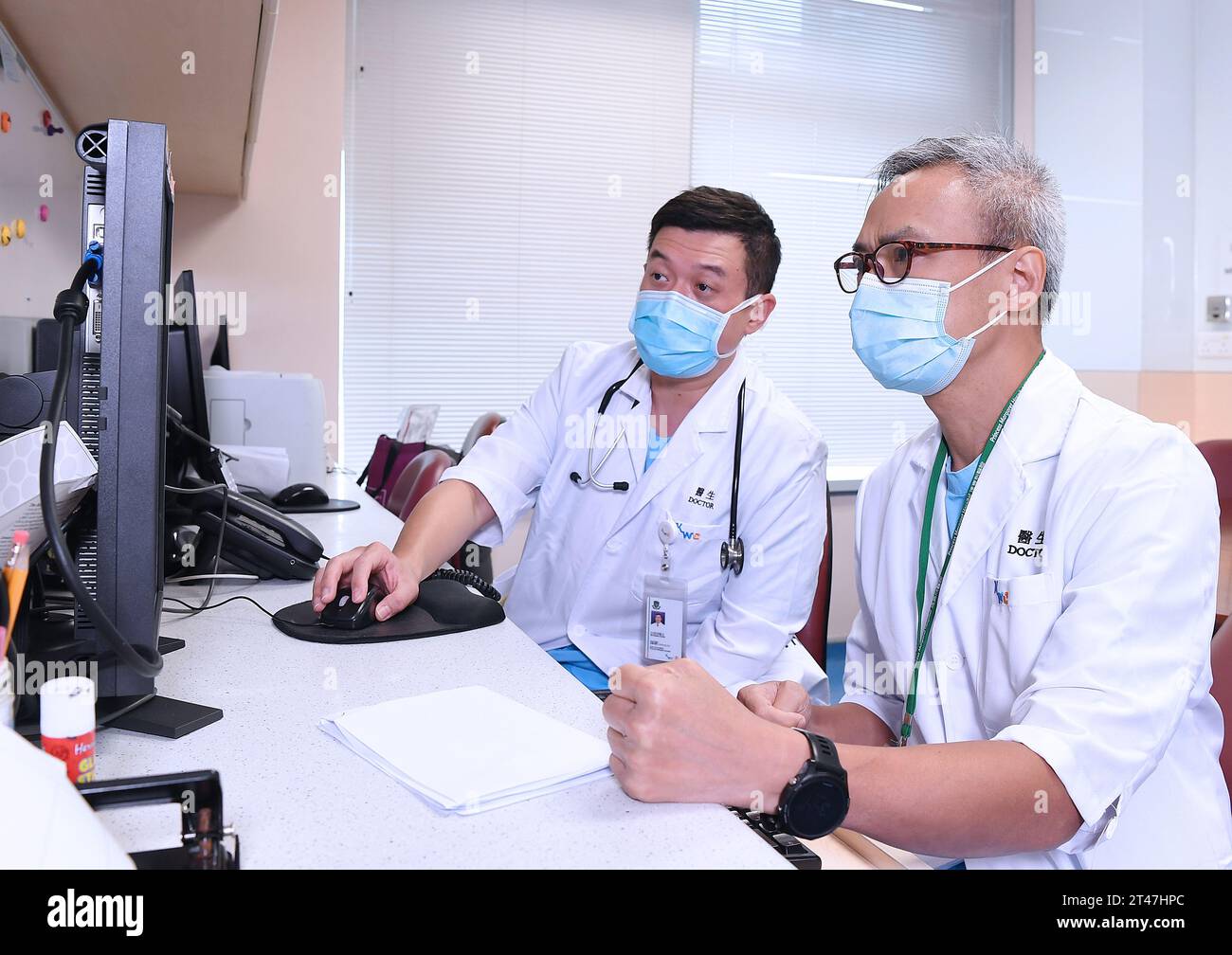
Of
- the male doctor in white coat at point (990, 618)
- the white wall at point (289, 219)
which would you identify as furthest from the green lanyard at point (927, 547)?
the white wall at point (289, 219)

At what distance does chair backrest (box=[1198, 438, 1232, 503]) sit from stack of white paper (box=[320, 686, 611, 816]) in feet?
5.03

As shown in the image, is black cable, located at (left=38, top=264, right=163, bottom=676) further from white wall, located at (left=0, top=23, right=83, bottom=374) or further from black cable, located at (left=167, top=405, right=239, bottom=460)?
white wall, located at (left=0, top=23, right=83, bottom=374)

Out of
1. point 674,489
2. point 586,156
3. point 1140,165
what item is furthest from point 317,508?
point 1140,165

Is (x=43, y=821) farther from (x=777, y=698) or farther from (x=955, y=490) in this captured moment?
(x=955, y=490)

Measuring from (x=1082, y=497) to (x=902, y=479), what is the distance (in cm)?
32

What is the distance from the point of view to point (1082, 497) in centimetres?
103

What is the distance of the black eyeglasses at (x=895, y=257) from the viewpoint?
122cm

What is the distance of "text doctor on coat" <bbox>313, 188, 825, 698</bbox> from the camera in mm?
1668

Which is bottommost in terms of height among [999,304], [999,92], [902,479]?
[902,479]

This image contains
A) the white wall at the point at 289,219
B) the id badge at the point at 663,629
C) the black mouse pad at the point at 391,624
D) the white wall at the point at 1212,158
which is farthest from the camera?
the white wall at the point at 1212,158

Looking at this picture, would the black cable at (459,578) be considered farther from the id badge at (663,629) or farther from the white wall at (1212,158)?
the white wall at (1212,158)

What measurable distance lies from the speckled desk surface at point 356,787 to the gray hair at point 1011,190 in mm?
830
